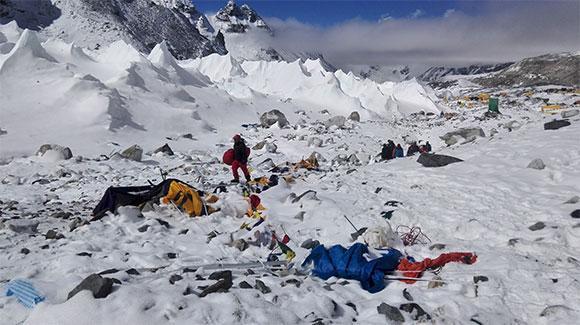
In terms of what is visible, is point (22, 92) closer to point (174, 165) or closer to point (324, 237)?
point (174, 165)

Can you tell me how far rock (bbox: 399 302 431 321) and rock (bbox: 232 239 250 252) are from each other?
2.44 m

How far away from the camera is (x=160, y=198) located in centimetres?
731

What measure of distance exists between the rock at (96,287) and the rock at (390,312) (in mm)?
2367

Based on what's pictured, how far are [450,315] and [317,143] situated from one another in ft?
45.8

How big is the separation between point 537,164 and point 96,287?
7.97 meters

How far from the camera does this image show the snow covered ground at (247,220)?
380 centimetres

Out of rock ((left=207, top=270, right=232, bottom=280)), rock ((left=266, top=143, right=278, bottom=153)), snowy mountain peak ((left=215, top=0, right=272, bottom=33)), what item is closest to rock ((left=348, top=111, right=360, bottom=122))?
rock ((left=266, top=143, right=278, bottom=153))

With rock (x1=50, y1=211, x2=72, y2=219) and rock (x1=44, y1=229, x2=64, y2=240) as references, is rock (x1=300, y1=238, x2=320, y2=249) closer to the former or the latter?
rock (x1=44, y1=229, x2=64, y2=240)

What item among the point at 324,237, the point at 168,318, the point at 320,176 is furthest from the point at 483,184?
the point at 168,318

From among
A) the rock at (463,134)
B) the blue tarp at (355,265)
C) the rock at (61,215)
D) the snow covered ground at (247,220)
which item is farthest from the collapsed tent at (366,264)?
the rock at (463,134)

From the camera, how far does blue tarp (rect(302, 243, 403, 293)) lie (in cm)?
459

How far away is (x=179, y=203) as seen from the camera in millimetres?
7125

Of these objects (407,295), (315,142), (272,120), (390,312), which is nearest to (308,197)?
(407,295)

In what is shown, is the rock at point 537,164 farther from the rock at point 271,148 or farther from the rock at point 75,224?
the rock at point 271,148
